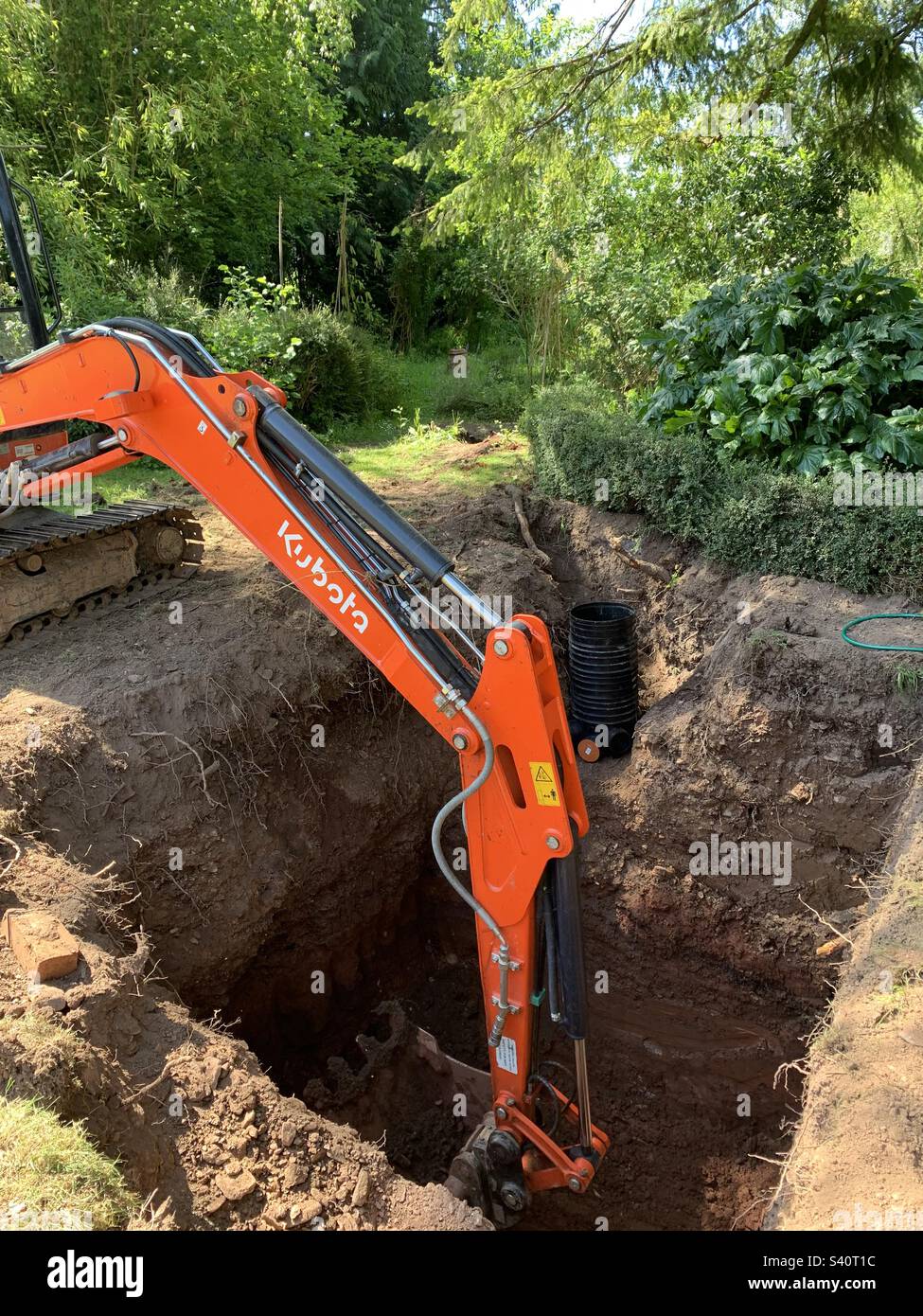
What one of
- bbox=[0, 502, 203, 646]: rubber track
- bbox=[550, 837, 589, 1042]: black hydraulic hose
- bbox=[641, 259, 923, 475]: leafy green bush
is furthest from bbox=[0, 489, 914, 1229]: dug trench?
bbox=[550, 837, 589, 1042]: black hydraulic hose

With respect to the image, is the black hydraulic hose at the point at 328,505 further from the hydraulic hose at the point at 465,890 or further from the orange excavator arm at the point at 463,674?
the hydraulic hose at the point at 465,890

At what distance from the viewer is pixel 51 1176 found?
2658 mm

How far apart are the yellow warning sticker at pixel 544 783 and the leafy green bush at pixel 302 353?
8187 mm

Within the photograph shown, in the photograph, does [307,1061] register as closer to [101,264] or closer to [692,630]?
[692,630]

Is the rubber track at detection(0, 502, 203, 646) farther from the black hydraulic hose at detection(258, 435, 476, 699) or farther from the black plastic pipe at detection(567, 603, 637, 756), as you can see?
the black plastic pipe at detection(567, 603, 637, 756)

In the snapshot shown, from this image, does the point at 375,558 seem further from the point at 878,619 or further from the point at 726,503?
the point at 726,503

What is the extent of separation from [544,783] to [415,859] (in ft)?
10.2

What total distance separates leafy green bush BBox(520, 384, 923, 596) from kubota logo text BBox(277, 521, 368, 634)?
3.67 metres

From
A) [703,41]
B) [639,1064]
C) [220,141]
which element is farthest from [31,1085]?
[220,141]

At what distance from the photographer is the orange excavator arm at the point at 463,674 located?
358cm

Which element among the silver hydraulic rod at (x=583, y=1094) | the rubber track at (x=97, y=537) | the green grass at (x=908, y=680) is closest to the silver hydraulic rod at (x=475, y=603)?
the silver hydraulic rod at (x=583, y=1094)

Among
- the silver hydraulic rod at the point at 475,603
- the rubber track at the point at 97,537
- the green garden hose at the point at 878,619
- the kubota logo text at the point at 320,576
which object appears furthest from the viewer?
the rubber track at the point at 97,537

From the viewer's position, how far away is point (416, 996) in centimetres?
633

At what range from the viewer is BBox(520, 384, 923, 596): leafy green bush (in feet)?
19.4
